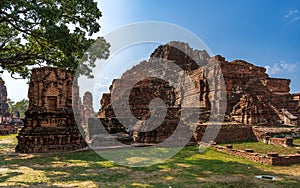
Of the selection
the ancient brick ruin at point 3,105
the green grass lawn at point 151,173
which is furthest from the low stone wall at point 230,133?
the ancient brick ruin at point 3,105

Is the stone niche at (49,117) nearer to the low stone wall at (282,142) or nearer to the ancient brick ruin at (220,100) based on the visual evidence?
the ancient brick ruin at (220,100)

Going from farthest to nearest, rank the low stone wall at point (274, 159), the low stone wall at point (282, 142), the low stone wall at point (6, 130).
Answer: the low stone wall at point (6, 130) < the low stone wall at point (282, 142) < the low stone wall at point (274, 159)

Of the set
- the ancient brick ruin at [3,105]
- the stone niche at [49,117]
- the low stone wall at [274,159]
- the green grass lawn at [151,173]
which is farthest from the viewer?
the ancient brick ruin at [3,105]

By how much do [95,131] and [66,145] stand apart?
4.19 metres

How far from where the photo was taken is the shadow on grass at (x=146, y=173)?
24.7 feet

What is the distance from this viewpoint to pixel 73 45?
13.6m

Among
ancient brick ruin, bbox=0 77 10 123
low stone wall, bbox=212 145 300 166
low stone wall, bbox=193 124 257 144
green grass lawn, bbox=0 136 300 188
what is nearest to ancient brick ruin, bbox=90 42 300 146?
low stone wall, bbox=193 124 257 144

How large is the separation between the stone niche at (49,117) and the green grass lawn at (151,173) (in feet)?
11.6

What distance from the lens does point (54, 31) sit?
40.2 ft

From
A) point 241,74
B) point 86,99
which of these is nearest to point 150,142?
point 241,74

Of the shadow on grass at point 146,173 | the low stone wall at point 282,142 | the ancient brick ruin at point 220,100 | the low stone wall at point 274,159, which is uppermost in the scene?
the ancient brick ruin at point 220,100

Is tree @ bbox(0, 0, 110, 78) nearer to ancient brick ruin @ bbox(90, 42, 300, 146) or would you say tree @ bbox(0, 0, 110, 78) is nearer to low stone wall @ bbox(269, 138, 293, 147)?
ancient brick ruin @ bbox(90, 42, 300, 146)

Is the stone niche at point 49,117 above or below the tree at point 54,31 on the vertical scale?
below

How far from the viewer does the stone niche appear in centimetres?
1551
